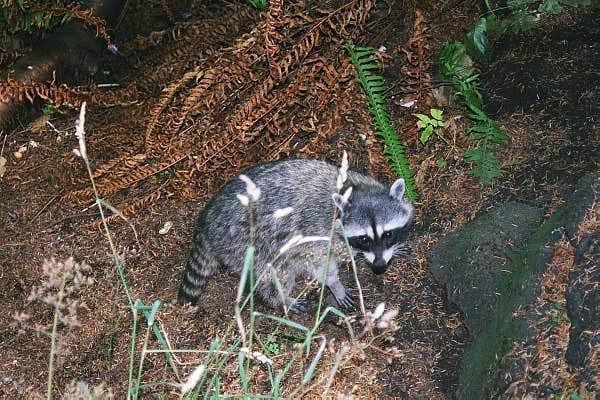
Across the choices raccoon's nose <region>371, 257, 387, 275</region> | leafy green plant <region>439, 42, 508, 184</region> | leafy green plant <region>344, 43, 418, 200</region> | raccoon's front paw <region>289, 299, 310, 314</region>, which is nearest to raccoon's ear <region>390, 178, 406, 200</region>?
leafy green plant <region>344, 43, 418, 200</region>

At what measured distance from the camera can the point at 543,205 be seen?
488cm

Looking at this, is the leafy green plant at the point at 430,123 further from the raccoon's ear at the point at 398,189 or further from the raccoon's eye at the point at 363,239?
the raccoon's eye at the point at 363,239

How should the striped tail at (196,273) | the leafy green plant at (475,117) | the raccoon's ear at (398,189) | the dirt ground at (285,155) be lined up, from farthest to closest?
1. the leafy green plant at (475,117)
2. the striped tail at (196,273)
3. the raccoon's ear at (398,189)
4. the dirt ground at (285,155)

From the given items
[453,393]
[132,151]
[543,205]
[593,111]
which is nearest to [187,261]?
[132,151]

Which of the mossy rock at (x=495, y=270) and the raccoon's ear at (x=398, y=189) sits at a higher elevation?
the raccoon's ear at (x=398, y=189)

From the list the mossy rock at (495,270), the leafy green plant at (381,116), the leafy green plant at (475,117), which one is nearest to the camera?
the mossy rock at (495,270)

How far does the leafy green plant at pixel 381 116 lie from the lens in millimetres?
5344

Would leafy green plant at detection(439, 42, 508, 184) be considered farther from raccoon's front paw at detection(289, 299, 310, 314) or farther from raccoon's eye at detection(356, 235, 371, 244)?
raccoon's front paw at detection(289, 299, 310, 314)

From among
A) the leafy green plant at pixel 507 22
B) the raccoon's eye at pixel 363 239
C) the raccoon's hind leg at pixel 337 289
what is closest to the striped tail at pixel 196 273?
the raccoon's hind leg at pixel 337 289

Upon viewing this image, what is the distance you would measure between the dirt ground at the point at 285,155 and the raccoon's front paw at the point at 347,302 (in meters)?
0.13

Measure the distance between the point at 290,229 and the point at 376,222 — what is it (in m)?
0.67

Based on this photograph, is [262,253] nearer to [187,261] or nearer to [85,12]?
[187,261]

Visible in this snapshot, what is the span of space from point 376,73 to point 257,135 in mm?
1117

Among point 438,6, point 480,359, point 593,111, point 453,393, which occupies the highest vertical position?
point 438,6
